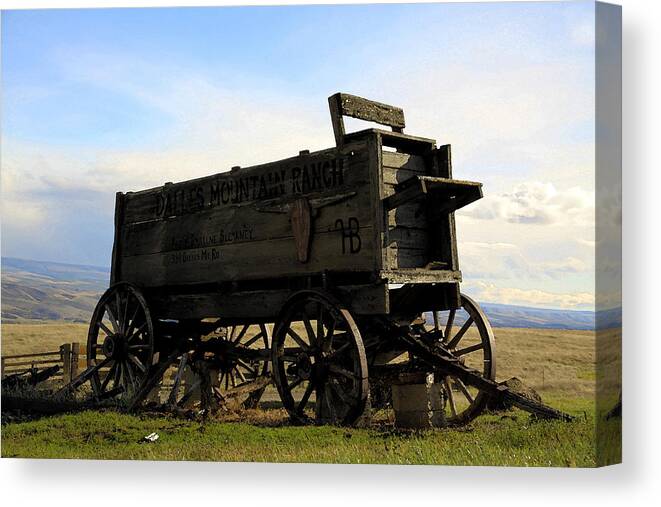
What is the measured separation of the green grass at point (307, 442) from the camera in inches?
356

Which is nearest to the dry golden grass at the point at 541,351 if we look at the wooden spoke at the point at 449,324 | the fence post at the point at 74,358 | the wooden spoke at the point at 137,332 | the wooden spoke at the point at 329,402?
the wooden spoke at the point at 449,324

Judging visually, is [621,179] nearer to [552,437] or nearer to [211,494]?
[552,437]

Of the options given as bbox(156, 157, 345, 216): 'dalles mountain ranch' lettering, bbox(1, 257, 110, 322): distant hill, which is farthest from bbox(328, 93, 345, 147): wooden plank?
bbox(1, 257, 110, 322): distant hill

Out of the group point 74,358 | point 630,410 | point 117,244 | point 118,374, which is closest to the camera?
point 630,410

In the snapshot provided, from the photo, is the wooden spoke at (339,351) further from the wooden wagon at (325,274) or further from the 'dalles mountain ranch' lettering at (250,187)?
the 'dalles mountain ranch' lettering at (250,187)

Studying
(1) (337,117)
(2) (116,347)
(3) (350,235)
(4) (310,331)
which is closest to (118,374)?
(2) (116,347)

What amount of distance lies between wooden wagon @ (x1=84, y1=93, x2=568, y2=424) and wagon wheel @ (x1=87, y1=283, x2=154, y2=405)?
0.03 metres

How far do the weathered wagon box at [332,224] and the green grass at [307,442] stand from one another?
5.17 feet

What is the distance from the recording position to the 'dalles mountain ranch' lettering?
34.9 feet

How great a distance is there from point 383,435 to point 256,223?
364cm

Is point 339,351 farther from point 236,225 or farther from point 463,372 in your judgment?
point 236,225

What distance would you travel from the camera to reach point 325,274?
10461mm

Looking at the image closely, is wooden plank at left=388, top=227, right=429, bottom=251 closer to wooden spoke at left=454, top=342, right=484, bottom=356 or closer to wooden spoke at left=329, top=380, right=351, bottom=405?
wooden spoke at left=454, top=342, right=484, bottom=356

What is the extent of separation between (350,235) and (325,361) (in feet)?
5.11
